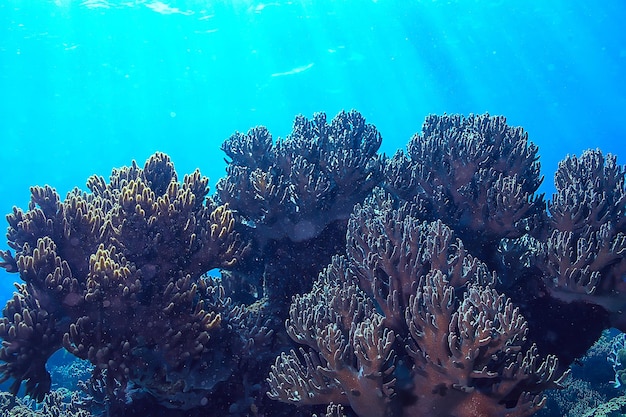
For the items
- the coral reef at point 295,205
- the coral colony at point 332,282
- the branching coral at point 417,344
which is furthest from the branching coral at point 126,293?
the branching coral at point 417,344

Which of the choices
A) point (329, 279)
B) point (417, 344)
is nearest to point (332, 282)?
point (329, 279)

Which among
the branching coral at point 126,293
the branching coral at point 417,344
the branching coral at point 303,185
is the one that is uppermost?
the branching coral at point 303,185

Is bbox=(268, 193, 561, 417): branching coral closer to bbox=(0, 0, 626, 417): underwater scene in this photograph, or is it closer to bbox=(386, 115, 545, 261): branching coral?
bbox=(0, 0, 626, 417): underwater scene

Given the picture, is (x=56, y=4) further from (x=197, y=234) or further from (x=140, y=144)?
(x=140, y=144)

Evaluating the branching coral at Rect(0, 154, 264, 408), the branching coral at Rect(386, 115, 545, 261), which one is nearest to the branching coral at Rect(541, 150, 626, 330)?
the branching coral at Rect(386, 115, 545, 261)

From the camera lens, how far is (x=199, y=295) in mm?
4344

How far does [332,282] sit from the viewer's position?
4.04 m

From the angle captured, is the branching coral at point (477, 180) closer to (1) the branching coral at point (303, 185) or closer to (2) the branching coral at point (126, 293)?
(1) the branching coral at point (303, 185)

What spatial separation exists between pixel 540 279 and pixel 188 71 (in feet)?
152

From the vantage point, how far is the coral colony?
Answer: 324 centimetres

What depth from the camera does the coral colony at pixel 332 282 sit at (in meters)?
3.24

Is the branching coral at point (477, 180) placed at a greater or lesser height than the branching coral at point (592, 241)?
greater

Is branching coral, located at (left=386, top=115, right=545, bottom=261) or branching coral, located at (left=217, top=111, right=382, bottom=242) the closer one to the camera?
branching coral, located at (left=386, top=115, right=545, bottom=261)

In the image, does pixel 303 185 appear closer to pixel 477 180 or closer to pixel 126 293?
pixel 477 180
